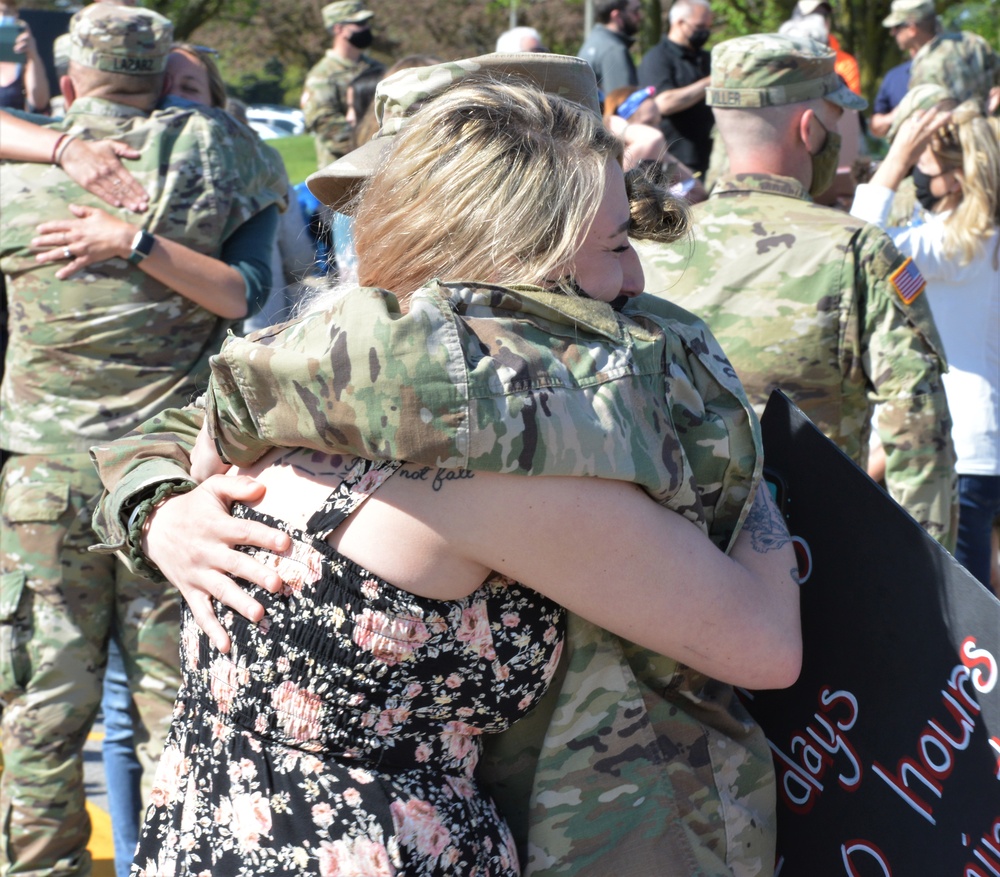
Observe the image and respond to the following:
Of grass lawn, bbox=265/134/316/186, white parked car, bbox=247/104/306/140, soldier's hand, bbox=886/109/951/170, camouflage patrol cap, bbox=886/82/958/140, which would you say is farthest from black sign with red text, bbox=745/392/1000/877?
white parked car, bbox=247/104/306/140

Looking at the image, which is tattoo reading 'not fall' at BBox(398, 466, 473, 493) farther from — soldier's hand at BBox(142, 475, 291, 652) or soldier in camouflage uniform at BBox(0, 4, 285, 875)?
soldier in camouflage uniform at BBox(0, 4, 285, 875)

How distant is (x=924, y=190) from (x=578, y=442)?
127 inches

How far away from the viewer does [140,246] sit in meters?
3.05

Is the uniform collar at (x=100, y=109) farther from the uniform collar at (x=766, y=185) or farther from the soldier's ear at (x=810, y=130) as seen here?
the soldier's ear at (x=810, y=130)

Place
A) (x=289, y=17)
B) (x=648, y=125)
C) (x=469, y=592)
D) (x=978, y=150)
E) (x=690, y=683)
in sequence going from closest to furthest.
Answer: (x=469, y=592)
(x=690, y=683)
(x=978, y=150)
(x=648, y=125)
(x=289, y=17)

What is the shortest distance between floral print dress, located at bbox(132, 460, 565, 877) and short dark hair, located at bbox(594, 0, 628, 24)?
7.05m

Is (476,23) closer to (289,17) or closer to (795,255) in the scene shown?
(289,17)

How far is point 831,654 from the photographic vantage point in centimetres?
162

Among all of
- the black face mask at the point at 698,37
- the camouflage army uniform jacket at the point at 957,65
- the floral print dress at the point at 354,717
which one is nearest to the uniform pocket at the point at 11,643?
the floral print dress at the point at 354,717

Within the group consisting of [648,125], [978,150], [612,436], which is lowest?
[648,125]

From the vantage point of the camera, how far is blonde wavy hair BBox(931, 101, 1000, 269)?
3.84 meters

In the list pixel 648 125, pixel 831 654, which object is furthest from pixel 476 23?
pixel 831 654

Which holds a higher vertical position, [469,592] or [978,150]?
[469,592]

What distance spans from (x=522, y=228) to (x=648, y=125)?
16.0ft
